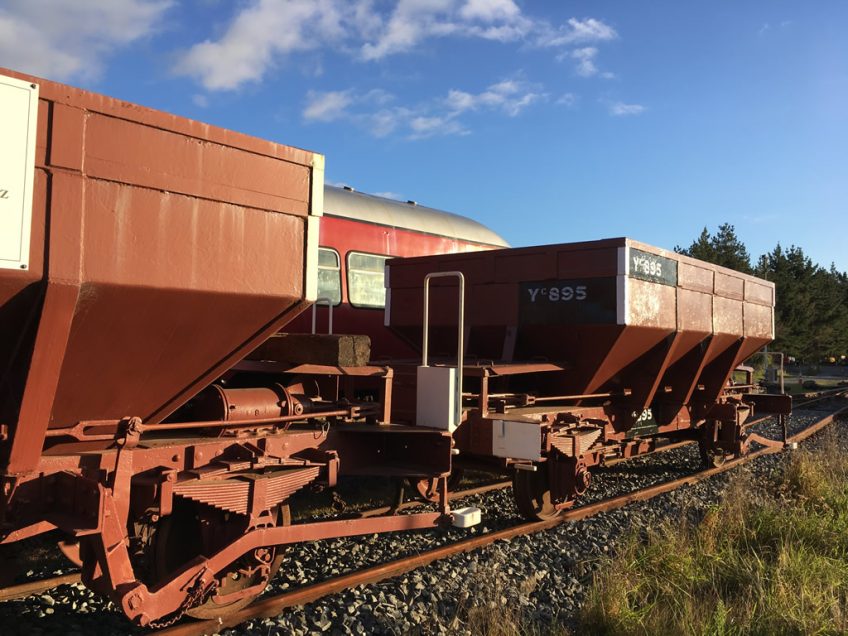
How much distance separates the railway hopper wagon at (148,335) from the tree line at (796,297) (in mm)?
36589

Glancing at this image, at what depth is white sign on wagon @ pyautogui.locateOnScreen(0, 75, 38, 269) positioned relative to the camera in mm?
2650

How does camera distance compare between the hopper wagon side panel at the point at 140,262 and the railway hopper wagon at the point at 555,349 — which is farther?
the railway hopper wagon at the point at 555,349

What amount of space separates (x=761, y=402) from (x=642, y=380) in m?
5.00

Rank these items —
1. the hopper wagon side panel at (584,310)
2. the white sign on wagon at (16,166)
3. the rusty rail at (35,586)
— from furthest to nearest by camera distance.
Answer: the hopper wagon side panel at (584,310) → the rusty rail at (35,586) → the white sign on wagon at (16,166)

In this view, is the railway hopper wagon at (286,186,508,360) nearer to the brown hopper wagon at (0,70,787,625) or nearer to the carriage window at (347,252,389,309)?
the carriage window at (347,252,389,309)

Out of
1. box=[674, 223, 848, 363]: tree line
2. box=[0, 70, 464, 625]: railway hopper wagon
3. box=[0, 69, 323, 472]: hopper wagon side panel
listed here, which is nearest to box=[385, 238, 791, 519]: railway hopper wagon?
box=[0, 70, 464, 625]: railway hopper wagon

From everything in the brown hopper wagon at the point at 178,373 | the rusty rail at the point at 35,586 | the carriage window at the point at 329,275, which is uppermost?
the carriage window at the point at 329,275

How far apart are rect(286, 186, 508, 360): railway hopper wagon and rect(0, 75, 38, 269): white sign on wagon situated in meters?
4.71

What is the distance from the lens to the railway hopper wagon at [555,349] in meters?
5.77

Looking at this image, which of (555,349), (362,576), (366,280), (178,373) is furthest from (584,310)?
(178,373)

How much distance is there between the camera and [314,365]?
192 inches

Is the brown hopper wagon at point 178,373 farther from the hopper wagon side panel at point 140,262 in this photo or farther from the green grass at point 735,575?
the green grass at point 735,575

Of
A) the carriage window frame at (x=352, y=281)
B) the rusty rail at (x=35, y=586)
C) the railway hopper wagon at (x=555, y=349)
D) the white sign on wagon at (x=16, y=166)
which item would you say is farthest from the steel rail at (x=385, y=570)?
the carriage window frame at (x=352, y=281)

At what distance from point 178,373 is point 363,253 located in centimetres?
502
